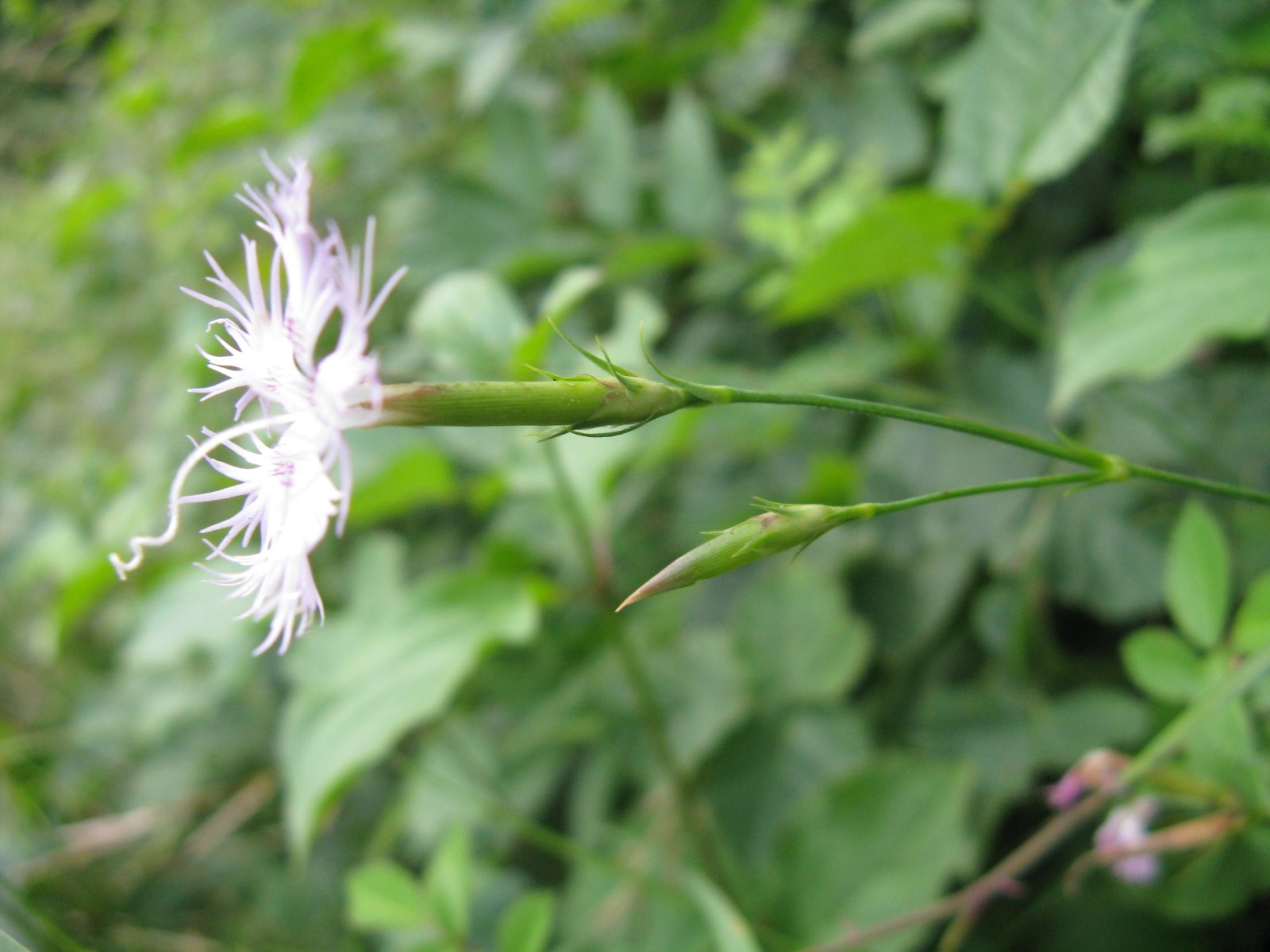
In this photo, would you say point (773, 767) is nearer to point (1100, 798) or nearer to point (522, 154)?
point (1100, 798)

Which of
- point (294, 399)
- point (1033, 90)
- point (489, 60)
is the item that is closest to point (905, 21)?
point (1033, 90)

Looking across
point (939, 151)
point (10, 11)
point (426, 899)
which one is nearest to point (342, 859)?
point (426, 899)

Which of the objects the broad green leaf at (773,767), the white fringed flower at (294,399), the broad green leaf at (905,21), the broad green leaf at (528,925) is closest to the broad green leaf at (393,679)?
the broad green leaf at (528,925)

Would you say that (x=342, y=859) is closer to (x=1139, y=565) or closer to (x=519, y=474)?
(x=519, y=474)

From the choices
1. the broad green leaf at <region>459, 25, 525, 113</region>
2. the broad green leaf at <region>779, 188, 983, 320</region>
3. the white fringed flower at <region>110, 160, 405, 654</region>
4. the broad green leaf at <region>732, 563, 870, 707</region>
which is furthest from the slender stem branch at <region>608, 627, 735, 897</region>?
the broad green leaf at <region>459, 25, 525, 113</region>

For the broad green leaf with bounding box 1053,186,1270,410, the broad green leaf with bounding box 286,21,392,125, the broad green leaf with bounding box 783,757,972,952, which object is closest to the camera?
the broad green leaf with bounding box 1053,186,1270,410

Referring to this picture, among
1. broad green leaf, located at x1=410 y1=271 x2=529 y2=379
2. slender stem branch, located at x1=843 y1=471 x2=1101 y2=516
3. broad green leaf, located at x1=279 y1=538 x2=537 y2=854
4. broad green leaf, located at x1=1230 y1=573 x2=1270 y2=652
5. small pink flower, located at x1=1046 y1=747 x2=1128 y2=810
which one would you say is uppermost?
broad green leaf, located at x1=410 y1=271 x2=529 y2=379

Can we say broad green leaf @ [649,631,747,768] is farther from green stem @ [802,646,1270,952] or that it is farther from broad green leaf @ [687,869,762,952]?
green stem @ [802,646,1270,952]
